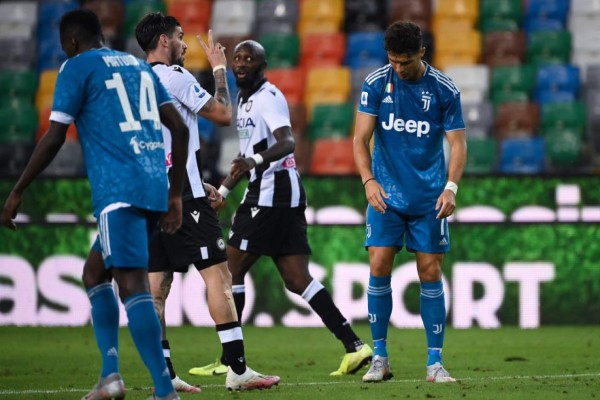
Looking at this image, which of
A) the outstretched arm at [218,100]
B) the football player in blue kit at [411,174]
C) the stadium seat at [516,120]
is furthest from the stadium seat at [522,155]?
the outstretched arm at [218,100]

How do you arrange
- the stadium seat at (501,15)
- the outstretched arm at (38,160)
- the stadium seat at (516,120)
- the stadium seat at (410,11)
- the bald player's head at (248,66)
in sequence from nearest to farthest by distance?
the outstretched arm at (38,160) < the bald player's head at (248,66) < the stadium seat at (516,120) < the stadium seat at (501,15) < the stadium seat at (410,11)

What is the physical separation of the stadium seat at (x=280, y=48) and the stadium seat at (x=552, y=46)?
9.95ft

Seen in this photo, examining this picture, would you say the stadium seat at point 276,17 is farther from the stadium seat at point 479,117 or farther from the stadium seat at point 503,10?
the stadium seat at point 479,117

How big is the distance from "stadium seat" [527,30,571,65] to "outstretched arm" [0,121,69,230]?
10672 mm

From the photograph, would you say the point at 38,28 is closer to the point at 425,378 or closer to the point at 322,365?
the point at 322,365

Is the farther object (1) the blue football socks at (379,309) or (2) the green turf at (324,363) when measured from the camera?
(1) the blue football socks at (379,309)

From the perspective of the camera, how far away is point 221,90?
6453 mm

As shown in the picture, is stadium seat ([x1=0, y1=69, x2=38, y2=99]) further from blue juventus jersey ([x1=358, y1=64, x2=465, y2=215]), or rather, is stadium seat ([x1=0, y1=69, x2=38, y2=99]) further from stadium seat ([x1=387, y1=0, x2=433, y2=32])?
blue juventus jersey ([x1=358, y1=64, x2=465, y2=215])

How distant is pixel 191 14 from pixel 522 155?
5.19m

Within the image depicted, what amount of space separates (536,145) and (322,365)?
19.3 ft

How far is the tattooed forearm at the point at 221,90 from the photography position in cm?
641

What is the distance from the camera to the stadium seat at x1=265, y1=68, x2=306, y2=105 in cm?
1461

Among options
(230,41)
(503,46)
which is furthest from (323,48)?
(503,46)

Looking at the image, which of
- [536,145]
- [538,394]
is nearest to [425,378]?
[538,394]
